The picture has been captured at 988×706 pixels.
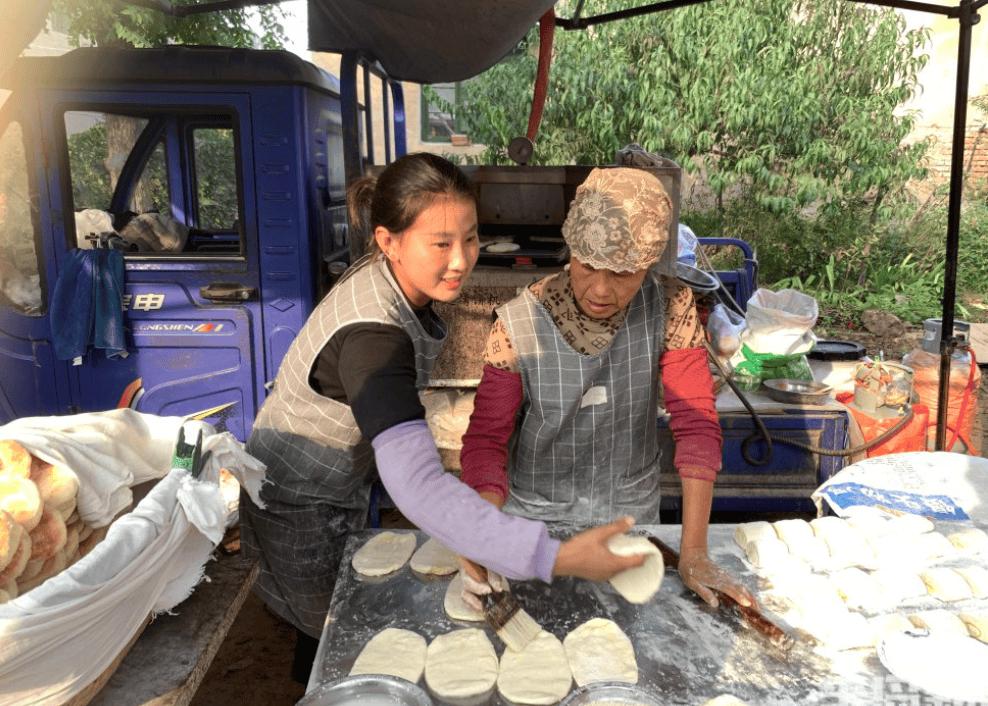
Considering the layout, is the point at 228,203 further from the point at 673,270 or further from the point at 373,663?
the point at 373,663

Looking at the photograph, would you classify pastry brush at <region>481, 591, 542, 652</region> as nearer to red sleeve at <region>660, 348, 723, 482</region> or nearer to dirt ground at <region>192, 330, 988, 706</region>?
red sleeve at <region>660, 348, 723, 482</region>

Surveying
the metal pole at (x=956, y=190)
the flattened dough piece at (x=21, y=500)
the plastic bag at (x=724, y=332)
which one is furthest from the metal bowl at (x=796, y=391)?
the flattened dough piece at (x=21, y=500)

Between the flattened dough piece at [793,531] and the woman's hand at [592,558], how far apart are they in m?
0.69

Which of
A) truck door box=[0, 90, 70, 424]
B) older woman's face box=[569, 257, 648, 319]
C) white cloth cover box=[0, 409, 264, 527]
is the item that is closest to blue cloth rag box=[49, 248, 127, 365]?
truck door box=[0, 90, 70, 424]

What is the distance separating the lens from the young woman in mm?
1342

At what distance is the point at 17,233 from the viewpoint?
154 inches

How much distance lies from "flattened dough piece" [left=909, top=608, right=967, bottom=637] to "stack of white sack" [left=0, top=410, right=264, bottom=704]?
1444mm

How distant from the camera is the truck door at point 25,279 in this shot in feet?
12.4

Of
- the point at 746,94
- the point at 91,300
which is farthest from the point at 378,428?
the point at 746,94

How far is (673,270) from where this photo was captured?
3.32m

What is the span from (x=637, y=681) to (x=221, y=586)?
0.87m

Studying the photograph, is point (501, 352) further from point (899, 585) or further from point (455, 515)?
point (899, 585)

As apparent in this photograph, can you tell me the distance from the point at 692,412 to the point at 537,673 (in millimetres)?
837

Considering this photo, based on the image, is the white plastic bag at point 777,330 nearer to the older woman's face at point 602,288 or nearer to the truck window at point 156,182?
the older woman's face at point 602,288
